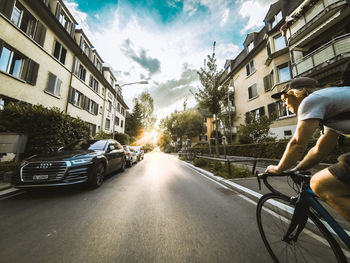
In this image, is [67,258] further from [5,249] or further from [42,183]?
[42,183]

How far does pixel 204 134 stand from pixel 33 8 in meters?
33.5

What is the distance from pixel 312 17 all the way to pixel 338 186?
15.6 metres

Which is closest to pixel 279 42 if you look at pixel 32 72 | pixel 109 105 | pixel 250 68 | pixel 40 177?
pixel 250 68

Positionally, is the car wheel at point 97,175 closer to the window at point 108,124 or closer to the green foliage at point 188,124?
the window at point 108,124

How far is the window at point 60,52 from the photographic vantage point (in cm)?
1162

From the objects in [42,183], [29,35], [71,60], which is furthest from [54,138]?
[71,60]

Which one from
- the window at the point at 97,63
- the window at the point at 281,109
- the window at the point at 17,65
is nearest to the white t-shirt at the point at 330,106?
the window at the point at 17,65

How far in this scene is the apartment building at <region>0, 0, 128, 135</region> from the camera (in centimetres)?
800

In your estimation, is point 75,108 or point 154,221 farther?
point 75,108

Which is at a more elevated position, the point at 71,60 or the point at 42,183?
the point at 71,60

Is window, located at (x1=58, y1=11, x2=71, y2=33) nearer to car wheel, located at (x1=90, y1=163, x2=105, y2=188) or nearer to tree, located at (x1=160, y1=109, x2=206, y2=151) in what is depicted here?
car wheel, located at (x1=90, y1=163, x2=105, y2=188)

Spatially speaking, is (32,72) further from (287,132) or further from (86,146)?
(287,132)

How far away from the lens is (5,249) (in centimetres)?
169

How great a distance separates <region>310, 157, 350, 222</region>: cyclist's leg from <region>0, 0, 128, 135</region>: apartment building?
41.2ft
